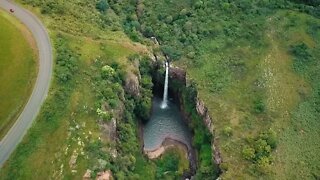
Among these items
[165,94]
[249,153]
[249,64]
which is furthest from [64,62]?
[249,64]

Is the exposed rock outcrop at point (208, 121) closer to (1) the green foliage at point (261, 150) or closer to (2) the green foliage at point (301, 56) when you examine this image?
(1) the green foliage at point (261, 150)

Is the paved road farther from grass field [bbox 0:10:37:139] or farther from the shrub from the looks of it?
the shrub

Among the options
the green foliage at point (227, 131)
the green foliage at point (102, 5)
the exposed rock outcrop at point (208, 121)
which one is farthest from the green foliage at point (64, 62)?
the green foliage at point (227, 131)

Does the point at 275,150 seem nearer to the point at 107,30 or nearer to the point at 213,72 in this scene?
the point at 213,72

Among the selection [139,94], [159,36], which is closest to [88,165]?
[139,94]

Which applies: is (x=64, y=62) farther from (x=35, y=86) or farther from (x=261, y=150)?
(x=261, y=150)

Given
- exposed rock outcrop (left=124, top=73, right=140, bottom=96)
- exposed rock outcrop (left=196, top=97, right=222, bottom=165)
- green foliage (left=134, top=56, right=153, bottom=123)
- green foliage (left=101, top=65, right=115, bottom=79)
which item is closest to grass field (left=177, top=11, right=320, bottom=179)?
exposed rock outcrop (left=196, top=97, right=222, bottom=165)
